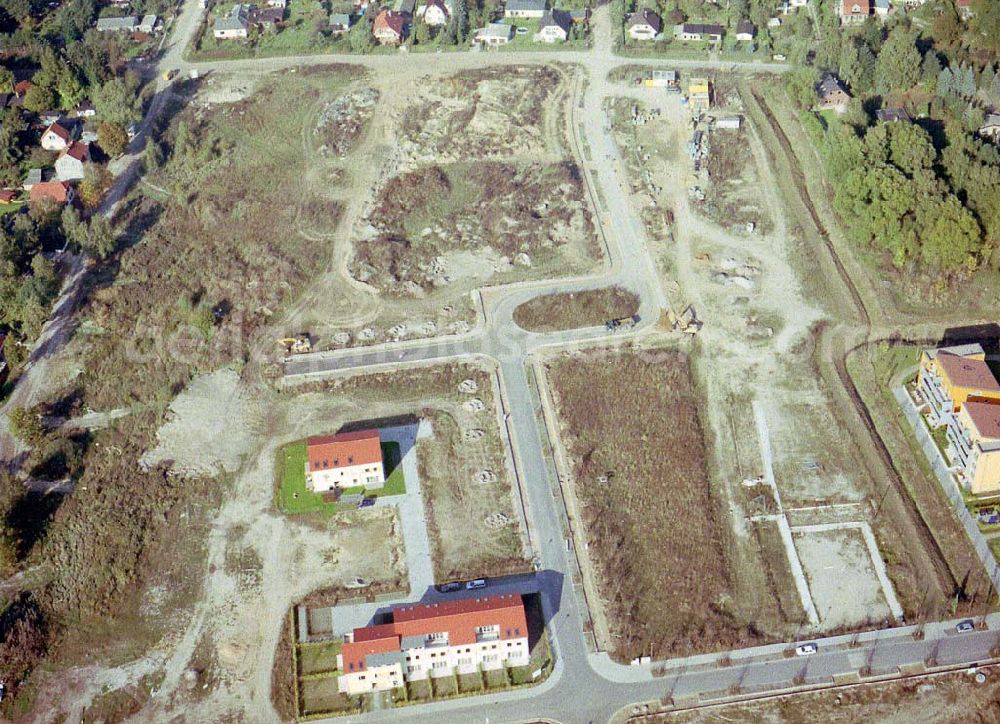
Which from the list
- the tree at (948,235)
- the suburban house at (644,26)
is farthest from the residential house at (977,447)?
the suburban house at (644,26)

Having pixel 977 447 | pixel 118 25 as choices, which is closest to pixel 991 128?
pixel 977 447

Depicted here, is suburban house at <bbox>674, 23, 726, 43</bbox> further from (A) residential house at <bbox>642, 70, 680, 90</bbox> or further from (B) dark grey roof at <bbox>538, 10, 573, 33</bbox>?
(B) dark grey roof at <bbox>538, 10, 573, 33</bbox>

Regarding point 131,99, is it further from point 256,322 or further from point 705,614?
point 705,614

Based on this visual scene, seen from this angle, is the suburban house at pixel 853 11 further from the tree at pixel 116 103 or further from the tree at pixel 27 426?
the tree at pixel 27 426

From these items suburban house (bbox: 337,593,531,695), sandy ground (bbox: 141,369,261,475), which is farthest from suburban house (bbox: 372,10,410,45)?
suburban house (bbox: 337,593,531,695)

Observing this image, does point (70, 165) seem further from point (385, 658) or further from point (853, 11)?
point (853, 11)

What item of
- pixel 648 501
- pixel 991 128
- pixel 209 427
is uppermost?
pixel 991 128

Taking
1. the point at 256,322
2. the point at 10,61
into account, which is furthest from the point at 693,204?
the point at 10,61
